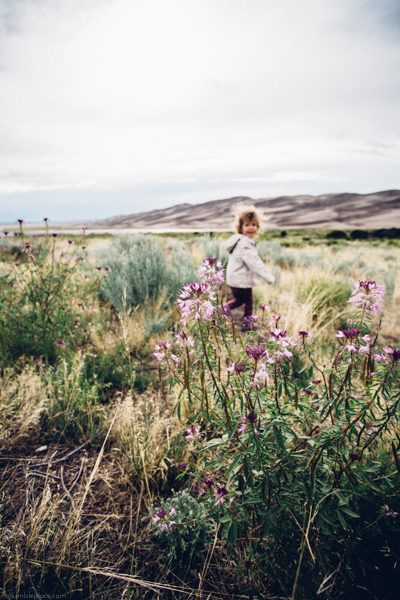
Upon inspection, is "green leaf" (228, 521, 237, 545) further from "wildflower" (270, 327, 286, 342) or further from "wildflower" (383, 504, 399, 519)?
"wildflower" (270, 327, 286, 342)

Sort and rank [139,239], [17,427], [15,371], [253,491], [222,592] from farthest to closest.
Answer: [139,239]
[15,371]
[17,427]
[222,592]
[253,491]

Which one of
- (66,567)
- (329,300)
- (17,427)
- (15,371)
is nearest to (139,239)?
(329,300)

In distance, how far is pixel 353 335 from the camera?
1.32 metres

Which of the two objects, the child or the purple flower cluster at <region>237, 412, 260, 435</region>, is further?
the child

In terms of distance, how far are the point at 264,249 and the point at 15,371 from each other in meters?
8.17

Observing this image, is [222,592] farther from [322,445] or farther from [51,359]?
[51,359]

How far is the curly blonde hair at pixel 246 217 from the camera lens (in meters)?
5.34

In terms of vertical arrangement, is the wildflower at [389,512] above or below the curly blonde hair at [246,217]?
below

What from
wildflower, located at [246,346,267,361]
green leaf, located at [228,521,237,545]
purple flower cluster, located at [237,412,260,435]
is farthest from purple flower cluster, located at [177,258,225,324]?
green leaf, located at [228,521,237,545]

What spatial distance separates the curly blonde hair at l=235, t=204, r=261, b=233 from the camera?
5340 millimetres

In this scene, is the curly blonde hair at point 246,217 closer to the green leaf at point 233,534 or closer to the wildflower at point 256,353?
the wildflower at point 256,353

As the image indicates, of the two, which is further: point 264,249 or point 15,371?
point 264,249


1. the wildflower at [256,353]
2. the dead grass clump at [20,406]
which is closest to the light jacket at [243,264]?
the dead grass clump at [20,406]

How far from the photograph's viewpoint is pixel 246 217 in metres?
5.34
